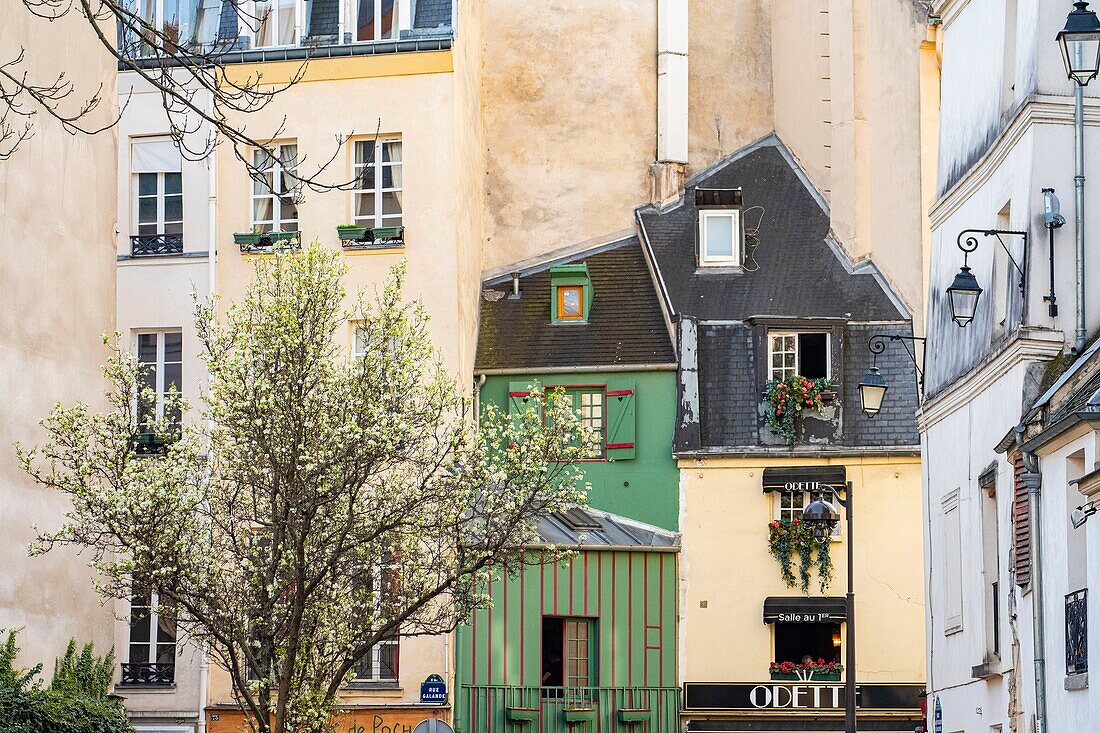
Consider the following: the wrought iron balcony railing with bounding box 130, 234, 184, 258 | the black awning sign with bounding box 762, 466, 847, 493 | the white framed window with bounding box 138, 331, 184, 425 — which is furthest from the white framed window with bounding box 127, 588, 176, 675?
the black awning sign with bounding box 762, 466, 847, 493

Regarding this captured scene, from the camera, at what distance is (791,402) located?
30.4 m

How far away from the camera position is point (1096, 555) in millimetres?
13367

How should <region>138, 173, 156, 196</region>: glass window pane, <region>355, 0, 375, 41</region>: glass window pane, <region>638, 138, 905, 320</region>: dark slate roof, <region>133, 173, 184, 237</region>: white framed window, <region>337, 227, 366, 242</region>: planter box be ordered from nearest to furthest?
<region>337, 227, 366, 242</region>: planter box → <region>355, 0, 375, 41</region>: glass window pane → <region>133, 173, 184, 237</region>: white framed window → <region>138, 173, 156, 196</region>: glass window pane → <region>638, 138, 905, 320</region>: dark slate roof

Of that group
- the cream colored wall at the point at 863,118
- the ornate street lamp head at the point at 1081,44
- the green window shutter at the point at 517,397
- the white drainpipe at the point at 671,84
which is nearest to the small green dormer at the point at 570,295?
the green window shutter at the point at 517,397

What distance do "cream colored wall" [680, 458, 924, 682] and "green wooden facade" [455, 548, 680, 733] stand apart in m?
0.50

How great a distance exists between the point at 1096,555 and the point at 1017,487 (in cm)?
289

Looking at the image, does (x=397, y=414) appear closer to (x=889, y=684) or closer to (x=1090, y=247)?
(x=1090, y=247)

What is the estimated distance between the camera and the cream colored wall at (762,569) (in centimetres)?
2980

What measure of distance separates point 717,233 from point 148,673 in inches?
489

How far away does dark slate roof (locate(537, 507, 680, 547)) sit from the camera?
30.0 meters

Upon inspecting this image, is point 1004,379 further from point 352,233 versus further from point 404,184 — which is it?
point 352,233

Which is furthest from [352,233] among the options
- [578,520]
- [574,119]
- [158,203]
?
[578,520]

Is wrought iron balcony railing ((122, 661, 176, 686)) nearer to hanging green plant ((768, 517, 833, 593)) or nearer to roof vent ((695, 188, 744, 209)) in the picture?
hanging green plant ((768, 517, 833, 593))

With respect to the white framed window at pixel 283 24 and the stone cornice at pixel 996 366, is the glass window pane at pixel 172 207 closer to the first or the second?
the white framed window at pixel 283 24
